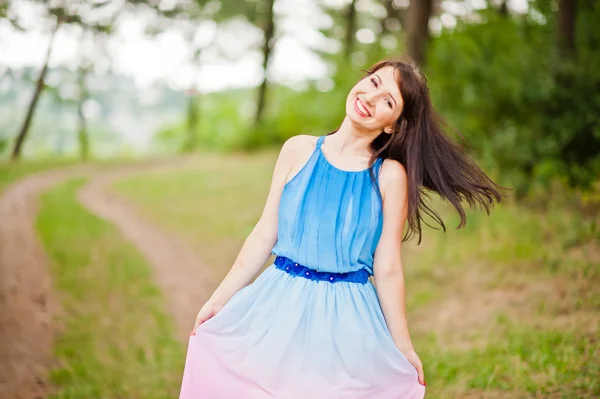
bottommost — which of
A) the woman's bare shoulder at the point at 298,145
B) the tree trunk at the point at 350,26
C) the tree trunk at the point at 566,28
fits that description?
the woman's bare shoulder at the point at 298,145

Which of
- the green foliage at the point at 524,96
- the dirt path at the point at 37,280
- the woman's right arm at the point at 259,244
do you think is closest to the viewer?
the woman's right arm at the point at 259,244

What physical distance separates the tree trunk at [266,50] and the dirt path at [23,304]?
13.9m

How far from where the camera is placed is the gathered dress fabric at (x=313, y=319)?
224cm

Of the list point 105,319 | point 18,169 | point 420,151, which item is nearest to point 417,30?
A: point 105,319

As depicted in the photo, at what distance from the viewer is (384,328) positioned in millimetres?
2344

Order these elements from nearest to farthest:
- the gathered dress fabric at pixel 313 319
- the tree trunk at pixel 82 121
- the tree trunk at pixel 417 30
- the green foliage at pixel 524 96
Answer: the gathered dress fabric at pixel 313 319 → the green foliage at pixel 524 96 → the tree trunk at pixel 417 30 → the tree trunk at pixel 82 121

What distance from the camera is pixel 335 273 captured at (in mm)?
2398

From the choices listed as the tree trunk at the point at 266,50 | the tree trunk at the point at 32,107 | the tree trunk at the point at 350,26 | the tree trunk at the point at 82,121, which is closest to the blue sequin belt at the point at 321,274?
the tree trunk at the point at 32,107

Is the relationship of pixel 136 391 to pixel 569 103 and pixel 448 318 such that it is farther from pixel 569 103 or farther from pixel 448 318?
pixel 569 103

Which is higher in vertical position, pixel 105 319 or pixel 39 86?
pixel 39 86

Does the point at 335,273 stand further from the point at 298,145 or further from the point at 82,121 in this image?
the point at 82,121

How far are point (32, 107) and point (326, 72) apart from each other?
32.9 feet

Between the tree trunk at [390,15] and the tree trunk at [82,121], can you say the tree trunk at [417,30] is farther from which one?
the tree trunk at [82,121]

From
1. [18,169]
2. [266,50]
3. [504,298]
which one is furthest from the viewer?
[266,50]
